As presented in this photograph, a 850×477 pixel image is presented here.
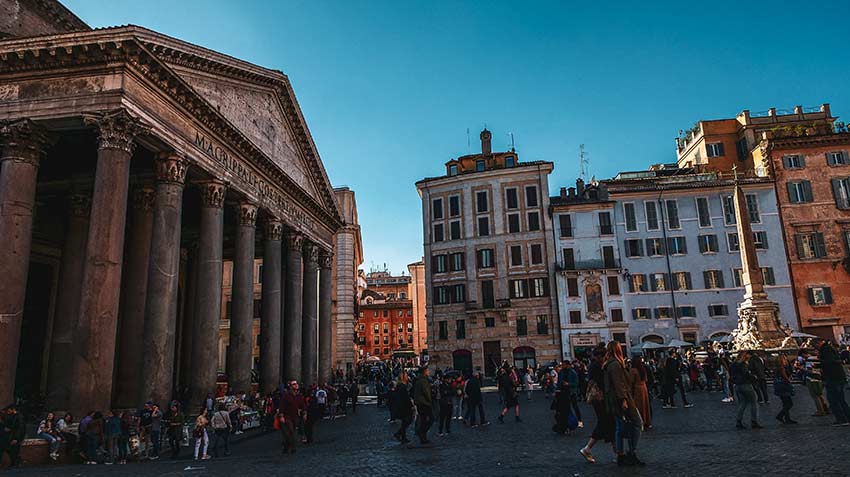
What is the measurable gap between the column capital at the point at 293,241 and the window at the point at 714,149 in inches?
1320

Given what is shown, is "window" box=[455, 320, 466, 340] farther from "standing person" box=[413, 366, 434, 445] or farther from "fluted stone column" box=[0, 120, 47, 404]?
"fluted stone column" box=[0, 120, 47, 404]

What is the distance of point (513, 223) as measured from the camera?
3878 centimetres

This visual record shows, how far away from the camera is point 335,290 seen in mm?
38250

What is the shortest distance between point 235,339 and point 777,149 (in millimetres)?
36158

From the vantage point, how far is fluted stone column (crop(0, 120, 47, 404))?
11.8 meters

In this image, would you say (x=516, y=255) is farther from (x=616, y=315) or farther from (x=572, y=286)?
(x=616, y=315)

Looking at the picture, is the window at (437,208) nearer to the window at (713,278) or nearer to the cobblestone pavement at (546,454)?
the window at (713,278)

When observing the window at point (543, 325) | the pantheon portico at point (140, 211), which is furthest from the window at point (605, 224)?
the pantheon portico at point (140, 211)

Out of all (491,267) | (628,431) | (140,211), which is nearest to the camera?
(628,431)

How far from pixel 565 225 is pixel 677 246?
7.27 meters

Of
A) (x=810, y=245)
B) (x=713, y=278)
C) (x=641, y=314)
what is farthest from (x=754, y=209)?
(x=641, y=314)

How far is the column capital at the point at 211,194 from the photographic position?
16672 mm

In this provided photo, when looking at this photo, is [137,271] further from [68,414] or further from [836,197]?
[836,197]

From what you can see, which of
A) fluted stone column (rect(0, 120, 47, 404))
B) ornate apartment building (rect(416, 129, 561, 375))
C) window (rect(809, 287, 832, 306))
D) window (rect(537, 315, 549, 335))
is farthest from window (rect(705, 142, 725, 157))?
fluted stone column (rect(0, 120, 47, 404))
